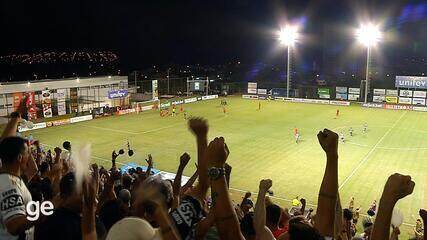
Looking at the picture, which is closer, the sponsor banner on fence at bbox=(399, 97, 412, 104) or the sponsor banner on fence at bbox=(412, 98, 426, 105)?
the sponsor banner on fence at bbox=(412, 98, 426, 105)

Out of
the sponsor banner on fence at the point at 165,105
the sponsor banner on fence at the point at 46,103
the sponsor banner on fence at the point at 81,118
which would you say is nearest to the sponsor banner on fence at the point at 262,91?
the sponsor banner on fence at the point at 165,105

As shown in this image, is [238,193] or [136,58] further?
[136,58]

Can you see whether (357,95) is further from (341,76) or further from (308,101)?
(341,76)

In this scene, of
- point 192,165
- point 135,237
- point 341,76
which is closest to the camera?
point 135,237

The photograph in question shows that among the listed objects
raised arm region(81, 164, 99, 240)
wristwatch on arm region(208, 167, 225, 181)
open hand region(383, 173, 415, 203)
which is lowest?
raised arm region(81, 164, 99, 240)

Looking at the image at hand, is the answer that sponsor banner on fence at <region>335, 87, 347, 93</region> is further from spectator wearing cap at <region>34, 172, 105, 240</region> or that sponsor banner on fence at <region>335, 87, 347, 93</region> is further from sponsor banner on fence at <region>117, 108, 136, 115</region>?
spectator wearing cap at <region>34, 172, 105, 240</region>

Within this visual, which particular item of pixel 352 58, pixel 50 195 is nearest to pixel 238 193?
pixel 50 195

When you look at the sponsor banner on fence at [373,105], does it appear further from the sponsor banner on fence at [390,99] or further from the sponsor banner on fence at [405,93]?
the sponsor banner on fence at [405,93]

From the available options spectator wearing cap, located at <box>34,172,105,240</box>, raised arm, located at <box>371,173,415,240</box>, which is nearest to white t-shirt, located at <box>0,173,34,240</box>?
spectator wearing cap, located at <box>34,172,105,240</box>

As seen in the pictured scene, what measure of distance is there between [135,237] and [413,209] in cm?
2289

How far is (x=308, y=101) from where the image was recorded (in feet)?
223

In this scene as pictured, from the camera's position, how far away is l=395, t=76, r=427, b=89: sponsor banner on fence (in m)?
60.4

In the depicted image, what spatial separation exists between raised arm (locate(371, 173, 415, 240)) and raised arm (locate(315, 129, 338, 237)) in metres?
0.41

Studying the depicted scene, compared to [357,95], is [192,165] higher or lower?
lower
